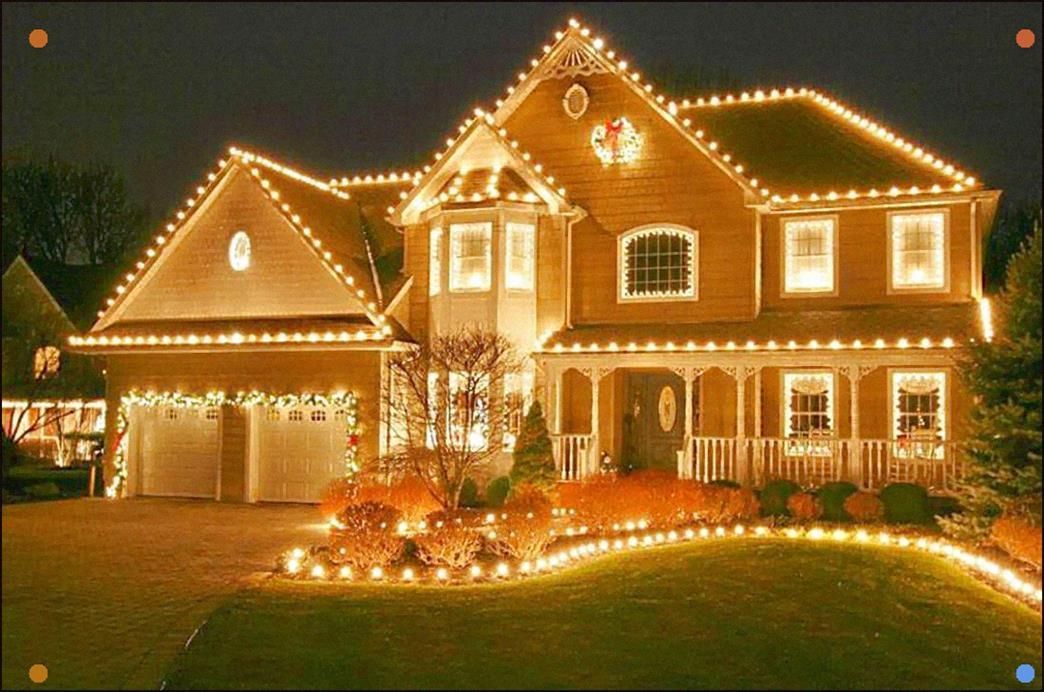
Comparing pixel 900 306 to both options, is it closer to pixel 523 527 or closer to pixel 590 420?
pixel 590 420

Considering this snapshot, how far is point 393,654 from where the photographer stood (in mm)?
10477

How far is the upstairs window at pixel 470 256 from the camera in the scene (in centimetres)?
2400

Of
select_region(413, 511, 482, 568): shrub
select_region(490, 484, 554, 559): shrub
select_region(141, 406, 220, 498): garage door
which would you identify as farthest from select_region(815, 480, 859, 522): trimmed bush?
select_region(141, 406, 220, 498): garage door

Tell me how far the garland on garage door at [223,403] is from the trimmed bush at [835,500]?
9341 mm

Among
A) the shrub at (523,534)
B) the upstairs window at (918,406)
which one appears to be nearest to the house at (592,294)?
the upstairs window at (918,406)

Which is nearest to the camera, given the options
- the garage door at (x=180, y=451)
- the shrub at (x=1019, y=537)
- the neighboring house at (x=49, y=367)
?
the shrub at (x=1019, y=537)

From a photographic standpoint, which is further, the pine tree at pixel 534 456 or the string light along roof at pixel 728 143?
the string light along roof at pixel 728 143

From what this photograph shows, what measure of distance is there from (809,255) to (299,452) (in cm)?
1174

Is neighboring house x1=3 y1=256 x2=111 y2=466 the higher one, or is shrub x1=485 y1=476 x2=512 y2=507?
neighboring house x1=3 y1=256 x2=111 y2=466

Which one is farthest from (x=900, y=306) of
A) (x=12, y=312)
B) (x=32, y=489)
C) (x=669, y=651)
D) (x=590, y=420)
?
(x=12, y=312)

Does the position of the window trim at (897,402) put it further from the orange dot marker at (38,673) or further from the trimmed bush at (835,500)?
the orange dot marker at (38,673)

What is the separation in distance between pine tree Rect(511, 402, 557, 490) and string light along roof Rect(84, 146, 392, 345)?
Result: 14.8 feet

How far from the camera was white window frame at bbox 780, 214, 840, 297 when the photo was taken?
23.6 meters

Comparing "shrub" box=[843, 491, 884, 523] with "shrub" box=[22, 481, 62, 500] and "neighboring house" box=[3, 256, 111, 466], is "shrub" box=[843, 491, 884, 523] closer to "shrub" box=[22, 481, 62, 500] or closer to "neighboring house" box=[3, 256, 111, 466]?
"shrub" box=[22, 481, 62, 500]
